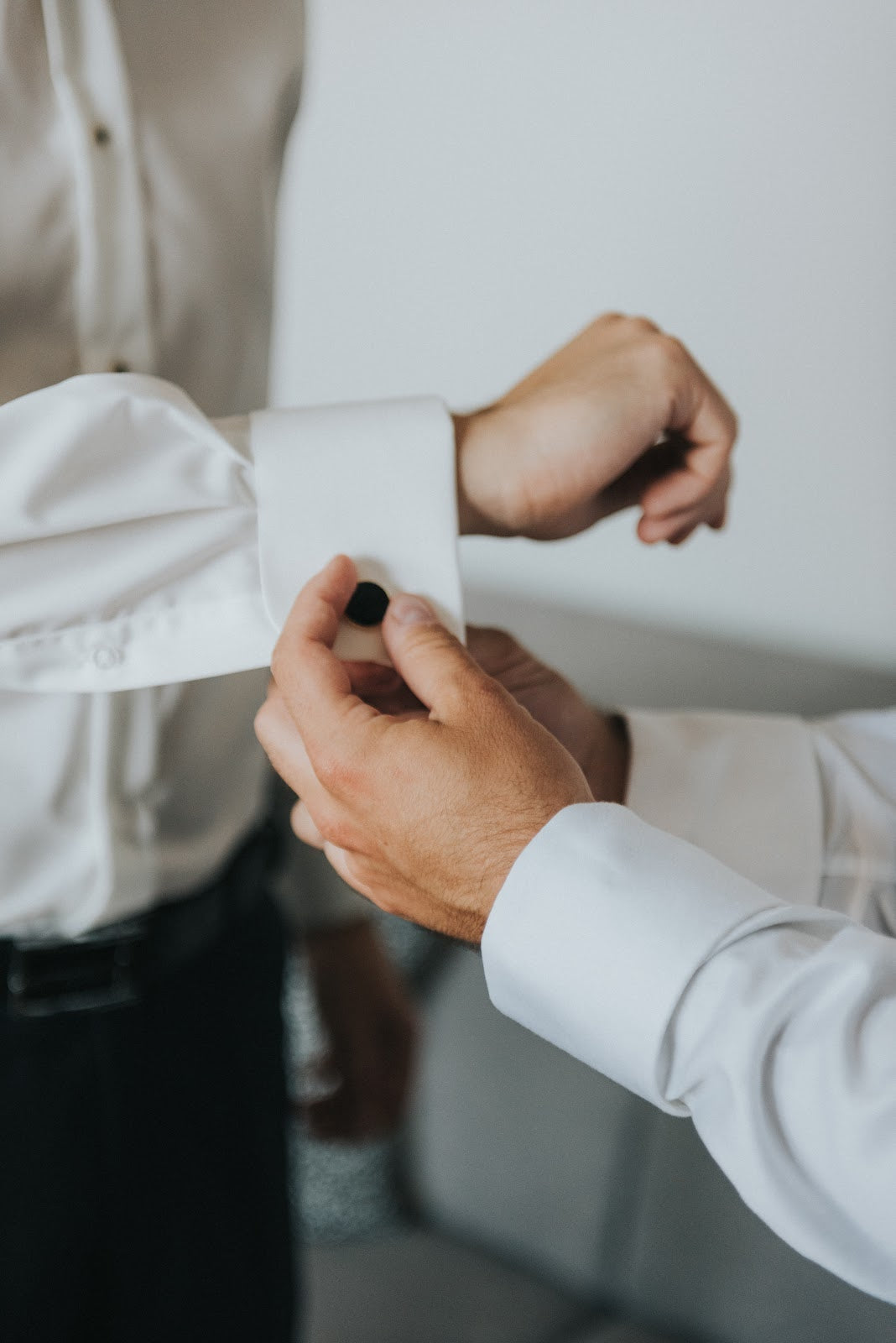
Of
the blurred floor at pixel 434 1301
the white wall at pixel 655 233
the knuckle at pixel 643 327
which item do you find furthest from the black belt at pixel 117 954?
the white wall at pixel 655 233

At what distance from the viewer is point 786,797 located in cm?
72

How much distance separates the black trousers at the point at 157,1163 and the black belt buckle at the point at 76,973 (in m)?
0.01

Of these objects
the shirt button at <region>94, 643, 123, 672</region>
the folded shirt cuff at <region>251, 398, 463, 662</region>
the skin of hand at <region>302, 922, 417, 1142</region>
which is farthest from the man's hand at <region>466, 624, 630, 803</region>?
the skin of hand at <region>302, 922, 417, 1142</region>

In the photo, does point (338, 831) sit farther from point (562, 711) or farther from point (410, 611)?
point (562, 711)

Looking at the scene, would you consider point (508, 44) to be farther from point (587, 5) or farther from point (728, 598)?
point (728, 598)

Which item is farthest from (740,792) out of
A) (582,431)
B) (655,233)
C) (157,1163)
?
(655,233)

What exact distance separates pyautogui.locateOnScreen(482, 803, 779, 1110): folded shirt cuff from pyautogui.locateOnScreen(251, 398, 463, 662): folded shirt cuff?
0.16 metres

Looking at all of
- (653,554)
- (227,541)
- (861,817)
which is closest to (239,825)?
(227,541)

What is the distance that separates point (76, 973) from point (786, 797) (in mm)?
464

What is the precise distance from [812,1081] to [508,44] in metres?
1.13

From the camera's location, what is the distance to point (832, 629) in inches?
50.2

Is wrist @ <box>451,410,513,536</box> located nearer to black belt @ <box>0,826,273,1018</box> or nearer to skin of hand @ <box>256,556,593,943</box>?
skin of hand @ <box>256,556,593,943</box>

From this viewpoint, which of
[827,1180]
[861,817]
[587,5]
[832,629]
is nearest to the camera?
[827,1180]

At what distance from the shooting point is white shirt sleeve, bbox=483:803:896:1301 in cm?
44
